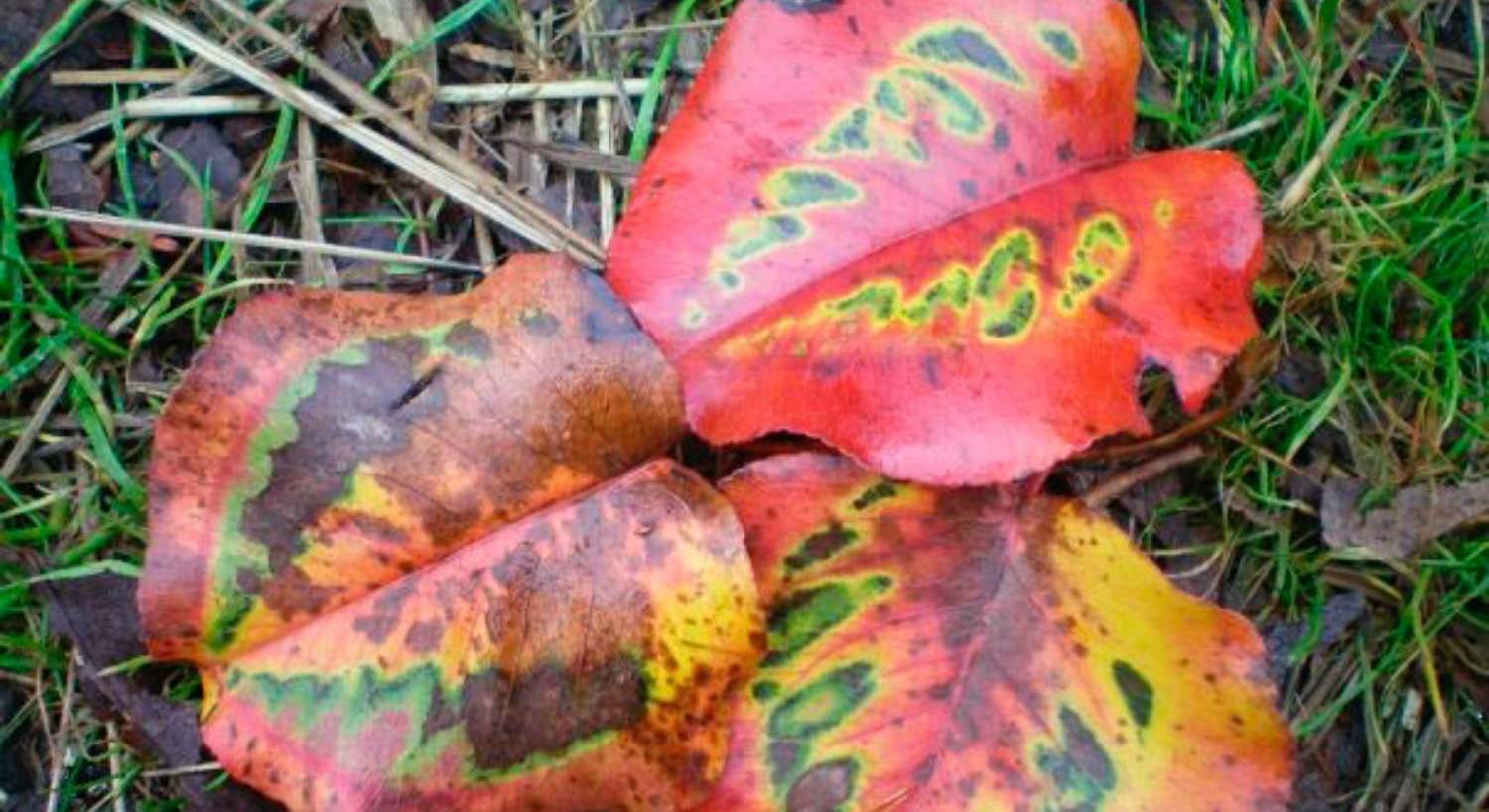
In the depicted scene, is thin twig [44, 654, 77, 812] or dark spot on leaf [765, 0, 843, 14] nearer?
dark spot on leaf [765, 0, 843, 14]

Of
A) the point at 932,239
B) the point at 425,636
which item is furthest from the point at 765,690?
the point at 932,239

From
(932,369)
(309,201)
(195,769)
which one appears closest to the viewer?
(932,369)

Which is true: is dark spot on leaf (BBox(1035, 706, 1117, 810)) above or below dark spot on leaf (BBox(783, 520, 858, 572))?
below

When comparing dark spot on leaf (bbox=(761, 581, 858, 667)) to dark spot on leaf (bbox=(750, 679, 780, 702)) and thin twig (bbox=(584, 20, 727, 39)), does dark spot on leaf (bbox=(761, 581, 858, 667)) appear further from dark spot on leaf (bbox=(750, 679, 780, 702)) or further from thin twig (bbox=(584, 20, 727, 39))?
thin twig (bbox=(584, 20, 727, 39))

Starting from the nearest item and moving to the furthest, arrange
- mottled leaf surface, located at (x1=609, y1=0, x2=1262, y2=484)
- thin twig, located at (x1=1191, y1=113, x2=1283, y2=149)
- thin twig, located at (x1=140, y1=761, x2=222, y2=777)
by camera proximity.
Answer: mottled leaf surface, located at (x1=609, y1=0, x2=1262, y2=484)
thin twig, located at (x1=140, y1=761, x2=222, y2=777)
thin twig, located at (x1=1191, y1=113, x2=1283, y2=149)

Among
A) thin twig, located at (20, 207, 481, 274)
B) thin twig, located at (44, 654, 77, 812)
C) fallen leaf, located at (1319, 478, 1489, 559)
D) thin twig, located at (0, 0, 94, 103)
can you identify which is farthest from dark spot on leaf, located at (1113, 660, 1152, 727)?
thin twig, located at (0, 0, 94, 103)

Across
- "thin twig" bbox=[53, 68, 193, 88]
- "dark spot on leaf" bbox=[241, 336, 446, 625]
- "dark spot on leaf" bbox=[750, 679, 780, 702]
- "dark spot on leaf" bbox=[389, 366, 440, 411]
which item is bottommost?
"dark spot on leaf" bbox=[750, 679, 780, 702]

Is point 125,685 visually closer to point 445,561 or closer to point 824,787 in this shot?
point 445,561
